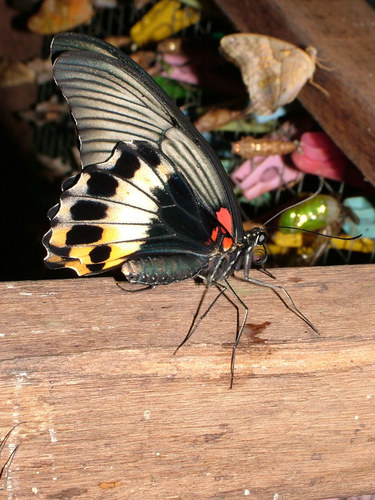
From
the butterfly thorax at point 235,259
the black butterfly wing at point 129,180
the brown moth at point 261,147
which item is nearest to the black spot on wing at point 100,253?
the black butterfly wing at point 129,180

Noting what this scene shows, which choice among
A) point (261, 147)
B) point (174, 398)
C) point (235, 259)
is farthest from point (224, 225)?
point (261, 147)

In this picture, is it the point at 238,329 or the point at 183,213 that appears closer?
the point at 238,329

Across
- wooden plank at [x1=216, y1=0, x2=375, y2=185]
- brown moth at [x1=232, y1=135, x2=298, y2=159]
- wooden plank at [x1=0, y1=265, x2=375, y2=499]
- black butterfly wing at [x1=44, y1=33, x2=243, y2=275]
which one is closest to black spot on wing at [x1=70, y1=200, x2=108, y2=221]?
black butterfly wing at [x1=44, y1=33, x2=243, y2=275]

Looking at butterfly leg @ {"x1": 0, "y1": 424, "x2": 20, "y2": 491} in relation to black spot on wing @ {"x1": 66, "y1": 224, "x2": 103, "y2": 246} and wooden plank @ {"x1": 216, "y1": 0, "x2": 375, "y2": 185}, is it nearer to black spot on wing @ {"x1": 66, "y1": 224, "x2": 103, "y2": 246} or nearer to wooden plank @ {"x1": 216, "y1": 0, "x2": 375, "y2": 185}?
black spot on wing @ {"x1": 66, "y1": 224, "x2": 103, "y2": 246}

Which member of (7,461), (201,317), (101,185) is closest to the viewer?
(7,461)

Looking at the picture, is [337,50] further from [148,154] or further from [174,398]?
[174,398]
